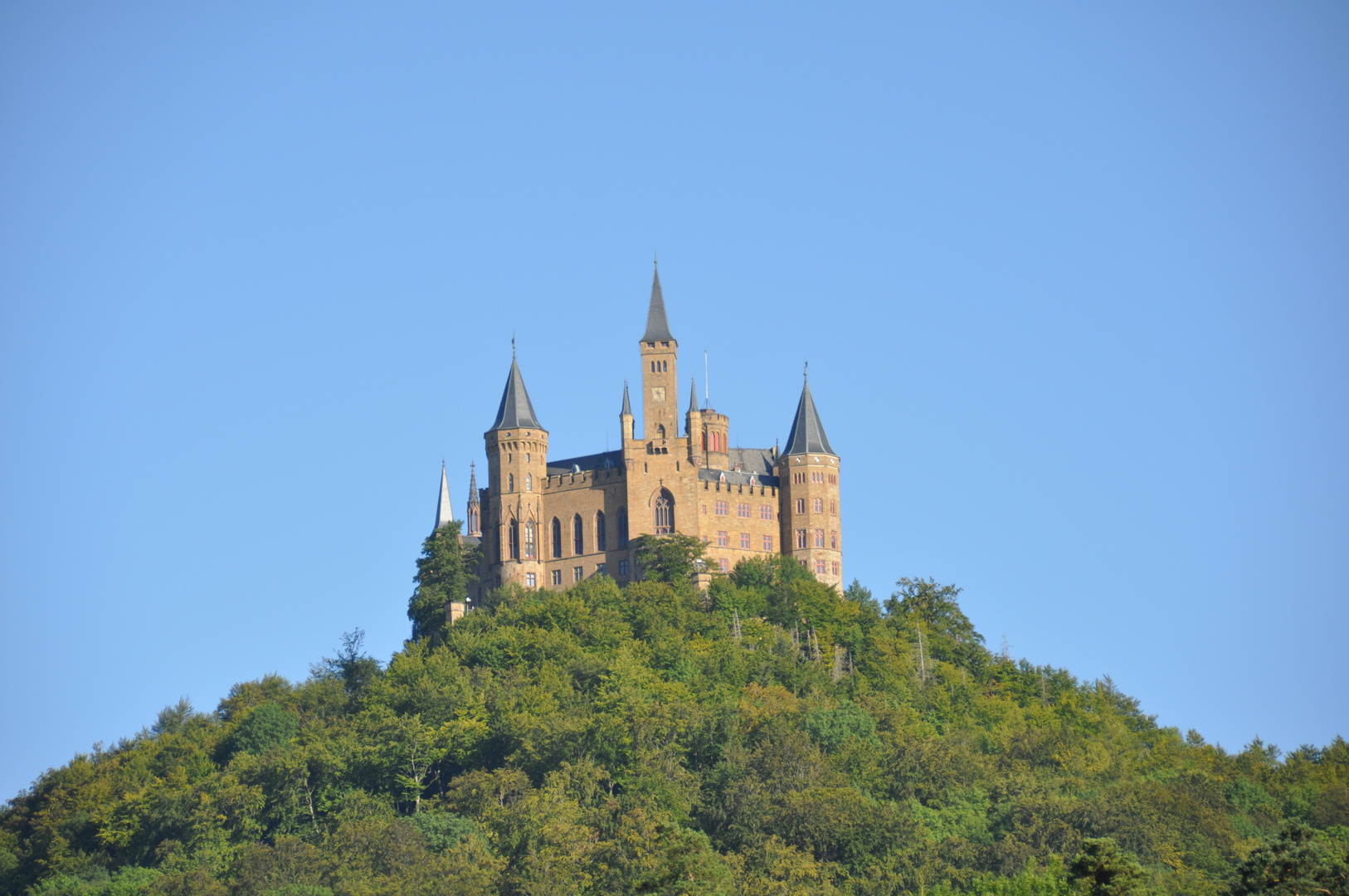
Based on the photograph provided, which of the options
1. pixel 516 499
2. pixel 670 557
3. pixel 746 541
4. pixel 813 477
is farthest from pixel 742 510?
pixel 516 499

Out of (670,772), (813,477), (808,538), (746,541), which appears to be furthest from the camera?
(813,477)

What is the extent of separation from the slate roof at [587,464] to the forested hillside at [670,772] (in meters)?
6.22

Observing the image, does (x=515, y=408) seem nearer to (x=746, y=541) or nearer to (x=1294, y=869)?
(x=746, y=541)

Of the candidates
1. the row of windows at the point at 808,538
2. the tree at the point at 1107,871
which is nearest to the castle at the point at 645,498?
the row of windows at the point at 808,538

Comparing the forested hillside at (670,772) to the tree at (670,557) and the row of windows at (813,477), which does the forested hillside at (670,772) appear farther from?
the row of windows at (813,477)

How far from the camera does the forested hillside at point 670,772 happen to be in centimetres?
8338

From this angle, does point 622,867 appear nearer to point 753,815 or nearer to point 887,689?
point 753,815

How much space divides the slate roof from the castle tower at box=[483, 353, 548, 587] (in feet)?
3.29

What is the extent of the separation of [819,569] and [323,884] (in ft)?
125

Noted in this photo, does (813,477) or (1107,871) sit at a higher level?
(813,477)

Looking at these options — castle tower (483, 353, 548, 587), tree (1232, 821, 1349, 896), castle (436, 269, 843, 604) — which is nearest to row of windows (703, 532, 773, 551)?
castle (436, 269, 843, 604)

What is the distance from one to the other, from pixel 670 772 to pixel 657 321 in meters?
32.6

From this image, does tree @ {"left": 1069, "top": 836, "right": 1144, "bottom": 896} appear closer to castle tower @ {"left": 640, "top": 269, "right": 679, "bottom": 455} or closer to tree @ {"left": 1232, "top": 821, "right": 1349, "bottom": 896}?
tree @ {"left": 1232, "top": 821, "right": 1349, "bottom": 896}

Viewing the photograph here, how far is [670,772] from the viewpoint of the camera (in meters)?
91.2
